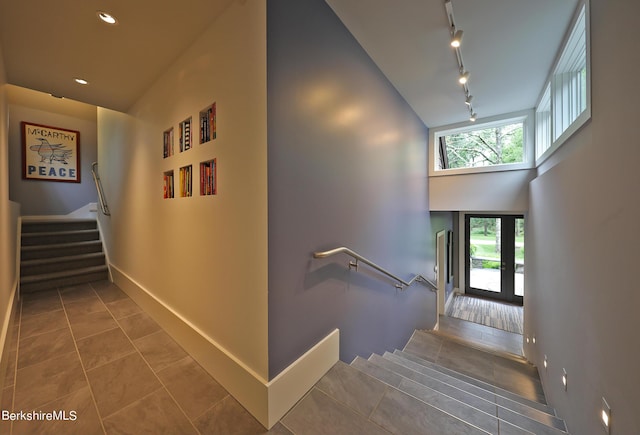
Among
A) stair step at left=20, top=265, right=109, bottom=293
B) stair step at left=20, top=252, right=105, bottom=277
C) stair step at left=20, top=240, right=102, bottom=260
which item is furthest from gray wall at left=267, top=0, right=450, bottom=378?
stair step at left=20, top=240, right=102, bottom=260

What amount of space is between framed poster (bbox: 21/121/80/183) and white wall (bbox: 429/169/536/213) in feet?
24.3

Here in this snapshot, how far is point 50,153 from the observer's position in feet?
15.5

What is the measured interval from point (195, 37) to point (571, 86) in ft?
11.3

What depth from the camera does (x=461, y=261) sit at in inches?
294

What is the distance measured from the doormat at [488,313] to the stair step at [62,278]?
24.8 feet

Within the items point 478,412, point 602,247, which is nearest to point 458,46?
point 602,247

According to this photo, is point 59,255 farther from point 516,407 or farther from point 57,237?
point 516,407

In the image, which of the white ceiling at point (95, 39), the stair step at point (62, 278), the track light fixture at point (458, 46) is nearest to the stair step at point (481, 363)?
the track light fixture at point (458, 46)

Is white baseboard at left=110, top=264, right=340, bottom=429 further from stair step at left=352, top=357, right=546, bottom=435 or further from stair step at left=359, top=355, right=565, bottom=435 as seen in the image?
stair step at left=359, top=355, right=565, bottom=435

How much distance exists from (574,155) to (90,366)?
4125mm

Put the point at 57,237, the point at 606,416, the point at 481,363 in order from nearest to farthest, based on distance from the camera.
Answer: the point at 606,416 < the point at 481,363 < the point at 57,237

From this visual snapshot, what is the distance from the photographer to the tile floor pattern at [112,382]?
1351 mm

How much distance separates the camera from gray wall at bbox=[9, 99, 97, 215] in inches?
173

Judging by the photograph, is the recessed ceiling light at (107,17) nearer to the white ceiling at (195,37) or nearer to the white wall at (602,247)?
the white ceiling at (195,37)
